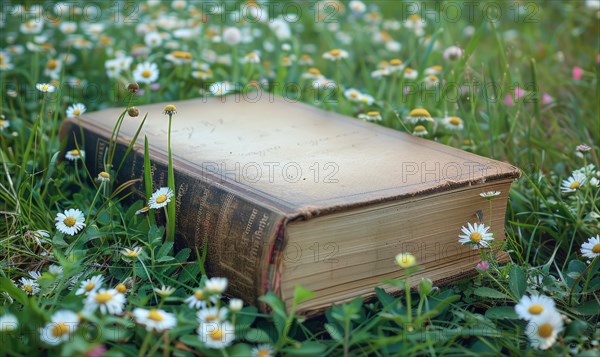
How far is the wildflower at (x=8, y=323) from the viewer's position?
100 centimetres

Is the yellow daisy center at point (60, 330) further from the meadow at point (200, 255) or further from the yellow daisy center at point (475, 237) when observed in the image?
the yellow daisy center at point (475, 237)

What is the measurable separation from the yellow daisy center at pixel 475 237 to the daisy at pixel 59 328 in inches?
26.3

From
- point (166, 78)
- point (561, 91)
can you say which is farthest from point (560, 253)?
point (166, 78)

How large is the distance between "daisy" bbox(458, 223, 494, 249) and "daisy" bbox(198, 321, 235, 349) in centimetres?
46

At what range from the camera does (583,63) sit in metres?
2.57

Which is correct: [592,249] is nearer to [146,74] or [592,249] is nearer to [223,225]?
[223,225]

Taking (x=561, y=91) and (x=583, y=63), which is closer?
(x=561, y=91)

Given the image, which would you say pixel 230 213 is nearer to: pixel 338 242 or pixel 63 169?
pixel 338 242

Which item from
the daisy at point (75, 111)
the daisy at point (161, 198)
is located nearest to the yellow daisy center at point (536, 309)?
the daisy at point (161, 198)

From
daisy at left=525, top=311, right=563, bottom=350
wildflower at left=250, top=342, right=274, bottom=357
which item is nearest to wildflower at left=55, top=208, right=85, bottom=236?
wildflower at left=250, top=342, right=274, bottom=357

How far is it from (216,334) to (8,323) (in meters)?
0.29

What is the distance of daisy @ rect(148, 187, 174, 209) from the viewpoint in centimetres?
131

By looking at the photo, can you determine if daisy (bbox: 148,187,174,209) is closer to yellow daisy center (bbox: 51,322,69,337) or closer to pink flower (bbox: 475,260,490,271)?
yellow daisy center (bbox: 51,322,69,337)

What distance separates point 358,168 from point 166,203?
1.16 feet
